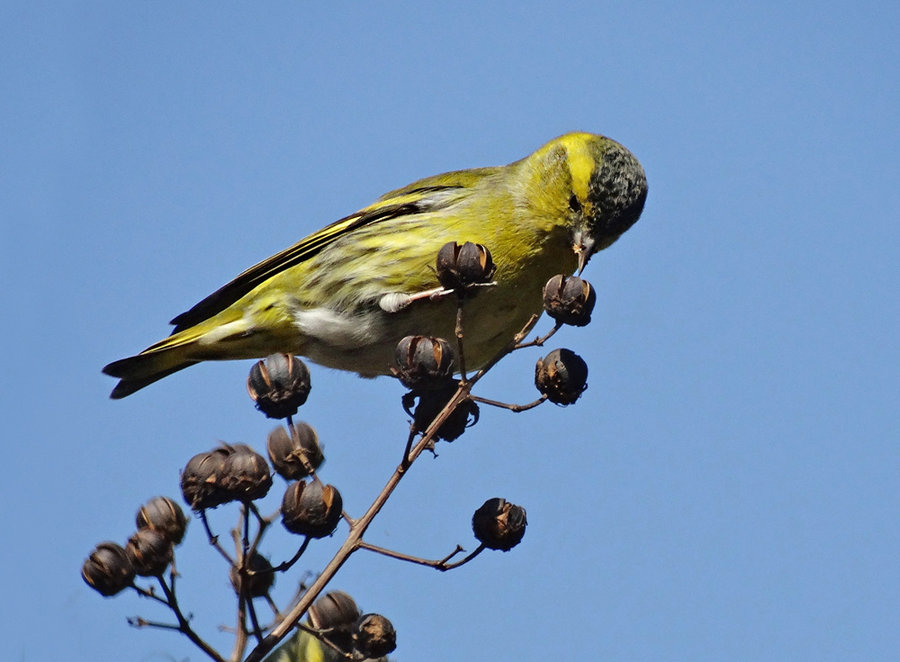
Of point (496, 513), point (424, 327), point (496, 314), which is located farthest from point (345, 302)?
point (496, 513)

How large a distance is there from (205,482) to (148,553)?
0.90ft

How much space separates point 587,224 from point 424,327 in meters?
0.91

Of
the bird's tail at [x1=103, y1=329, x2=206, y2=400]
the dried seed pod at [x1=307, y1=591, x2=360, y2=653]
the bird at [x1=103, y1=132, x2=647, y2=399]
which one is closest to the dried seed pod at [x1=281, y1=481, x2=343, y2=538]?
the dried seed pod at [x1=307, y1=591, x2=360, y2=653]

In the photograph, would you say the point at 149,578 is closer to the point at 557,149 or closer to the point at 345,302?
the point at 345,302

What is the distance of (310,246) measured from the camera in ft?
17.5

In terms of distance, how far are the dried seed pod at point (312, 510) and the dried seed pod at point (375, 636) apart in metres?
0.30

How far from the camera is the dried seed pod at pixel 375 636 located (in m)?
3.08

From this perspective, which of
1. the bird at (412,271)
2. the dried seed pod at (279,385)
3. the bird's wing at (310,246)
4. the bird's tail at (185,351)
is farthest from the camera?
the bird's wing at (310,246)

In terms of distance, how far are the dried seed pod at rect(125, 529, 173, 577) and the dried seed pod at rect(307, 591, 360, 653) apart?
1.63 feet

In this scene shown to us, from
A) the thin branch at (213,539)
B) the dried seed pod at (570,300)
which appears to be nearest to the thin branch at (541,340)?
the dried seed pod at (570,300)

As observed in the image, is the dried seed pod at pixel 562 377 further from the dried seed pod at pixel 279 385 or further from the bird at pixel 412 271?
the bird at pixel 412 271

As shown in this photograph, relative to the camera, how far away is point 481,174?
5.59 m

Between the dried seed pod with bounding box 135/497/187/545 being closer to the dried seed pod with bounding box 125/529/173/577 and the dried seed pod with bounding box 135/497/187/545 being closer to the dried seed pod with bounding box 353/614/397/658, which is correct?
the dried seed pod with bounding box 125/529/173/577

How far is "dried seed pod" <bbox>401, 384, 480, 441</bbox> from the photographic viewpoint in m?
3.57
